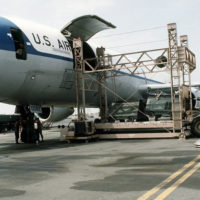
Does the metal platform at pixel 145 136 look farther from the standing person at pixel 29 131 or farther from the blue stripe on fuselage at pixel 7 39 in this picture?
the blue stripe on fuselage at pixel 7 39

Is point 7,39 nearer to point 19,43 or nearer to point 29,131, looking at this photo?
point 19,43

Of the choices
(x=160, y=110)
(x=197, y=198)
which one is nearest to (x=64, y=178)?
(x=197, y=198)

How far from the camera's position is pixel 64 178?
6.16 meters

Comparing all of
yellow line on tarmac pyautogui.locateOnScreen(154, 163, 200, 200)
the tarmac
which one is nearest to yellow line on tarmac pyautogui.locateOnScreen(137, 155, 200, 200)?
the tarmac

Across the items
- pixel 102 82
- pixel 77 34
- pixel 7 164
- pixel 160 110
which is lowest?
pixel 7 164

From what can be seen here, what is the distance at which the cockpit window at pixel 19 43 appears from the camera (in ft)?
39.4

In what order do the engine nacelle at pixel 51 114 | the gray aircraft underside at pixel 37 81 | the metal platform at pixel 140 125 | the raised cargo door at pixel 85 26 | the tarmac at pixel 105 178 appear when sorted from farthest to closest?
the engine nacelle at pixel 51 114 → the raised cargo door at pixel 85 26 → the metal platform at pixel 140 125 → the gray aircraft underside at pixel 37 81 → the tarmac at pixel 105 178

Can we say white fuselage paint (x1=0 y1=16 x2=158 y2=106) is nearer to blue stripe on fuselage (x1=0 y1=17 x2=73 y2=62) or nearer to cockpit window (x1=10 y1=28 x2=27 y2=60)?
blue stripe on fuselage (x1=0 y1=17 x2=73 y2=62)

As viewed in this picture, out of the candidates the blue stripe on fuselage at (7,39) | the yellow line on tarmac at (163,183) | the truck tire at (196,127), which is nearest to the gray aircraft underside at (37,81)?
the blue stripe on fuselage at (7,39)

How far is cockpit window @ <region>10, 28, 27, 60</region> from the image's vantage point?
12.0 metres

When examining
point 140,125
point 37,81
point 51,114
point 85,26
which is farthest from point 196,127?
point 51,114

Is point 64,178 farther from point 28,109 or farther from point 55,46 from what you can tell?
point 28,109

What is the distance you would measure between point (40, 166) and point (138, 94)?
14.7 m

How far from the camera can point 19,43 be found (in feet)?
40.0
